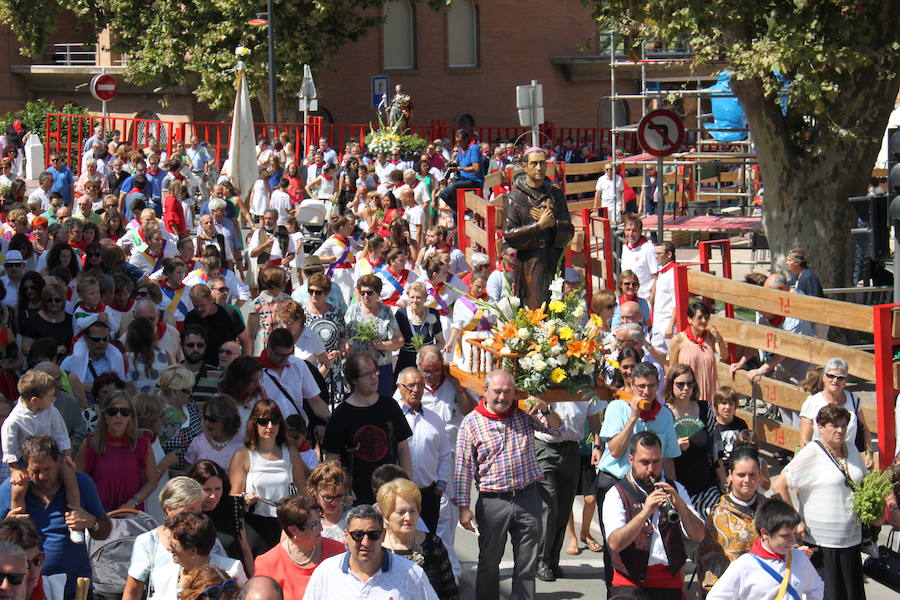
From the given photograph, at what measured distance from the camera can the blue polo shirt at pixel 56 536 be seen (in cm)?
731

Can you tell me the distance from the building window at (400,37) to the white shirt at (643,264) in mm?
31741

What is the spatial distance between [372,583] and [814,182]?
39.2ft

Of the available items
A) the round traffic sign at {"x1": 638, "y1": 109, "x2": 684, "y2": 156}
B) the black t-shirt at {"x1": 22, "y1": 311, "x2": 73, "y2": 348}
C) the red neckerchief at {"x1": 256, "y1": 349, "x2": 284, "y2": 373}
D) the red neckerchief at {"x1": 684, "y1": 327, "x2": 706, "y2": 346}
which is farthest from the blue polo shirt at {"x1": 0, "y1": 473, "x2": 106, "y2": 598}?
the round traffic sign at {"x1": 638, "y1": 109, "x2": 684, "y2": 156}

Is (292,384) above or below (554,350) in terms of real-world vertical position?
below

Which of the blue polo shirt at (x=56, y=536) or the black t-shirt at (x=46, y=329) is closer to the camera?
the blue polo shirt at (x=56, y=536)

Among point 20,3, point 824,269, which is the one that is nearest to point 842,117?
Answer: point 824,269

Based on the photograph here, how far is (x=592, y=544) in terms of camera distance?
1009 cm

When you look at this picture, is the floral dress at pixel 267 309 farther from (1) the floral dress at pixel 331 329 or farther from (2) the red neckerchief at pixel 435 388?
(2) the red neckerchief at pixel 435 388

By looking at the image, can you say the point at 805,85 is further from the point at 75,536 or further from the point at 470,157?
the point at 470,157

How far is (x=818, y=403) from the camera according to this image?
31.4 ft

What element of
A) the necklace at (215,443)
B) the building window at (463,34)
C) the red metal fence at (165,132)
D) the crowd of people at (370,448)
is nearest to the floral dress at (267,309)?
the crowd of people at (370,448)

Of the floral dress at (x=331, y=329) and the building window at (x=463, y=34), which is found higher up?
the building window at (x=463, y=34)

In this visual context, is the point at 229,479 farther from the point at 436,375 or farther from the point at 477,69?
the point at 477,69

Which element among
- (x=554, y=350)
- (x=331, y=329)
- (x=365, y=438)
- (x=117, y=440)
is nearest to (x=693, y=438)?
(x=554, y=350)
